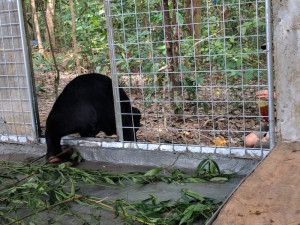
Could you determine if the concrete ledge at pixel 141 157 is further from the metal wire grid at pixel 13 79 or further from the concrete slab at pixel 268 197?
the concrete slab at pixel 268 197

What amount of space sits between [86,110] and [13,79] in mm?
824

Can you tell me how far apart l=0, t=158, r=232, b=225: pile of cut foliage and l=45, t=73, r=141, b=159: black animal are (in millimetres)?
645

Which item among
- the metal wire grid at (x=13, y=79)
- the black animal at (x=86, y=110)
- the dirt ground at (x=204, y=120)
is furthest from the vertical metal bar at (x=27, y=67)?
the dirt ground at (x=204, y=120)

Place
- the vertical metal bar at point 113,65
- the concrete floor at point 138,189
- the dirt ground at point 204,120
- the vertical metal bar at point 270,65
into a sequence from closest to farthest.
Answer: the concrete floor at point 138,189 → the vertical metal bar at point 270,65 → the vertical metal bar at point 113,65 → the dirt ground at point 204,120

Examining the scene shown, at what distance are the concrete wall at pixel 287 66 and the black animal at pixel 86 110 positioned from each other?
5.84ft

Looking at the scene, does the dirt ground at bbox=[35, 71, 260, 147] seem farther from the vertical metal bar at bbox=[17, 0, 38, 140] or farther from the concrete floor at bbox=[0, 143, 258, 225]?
the vertical metal bar at bbox=[17, 0, 38, 140]

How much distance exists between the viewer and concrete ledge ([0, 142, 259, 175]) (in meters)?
3.73

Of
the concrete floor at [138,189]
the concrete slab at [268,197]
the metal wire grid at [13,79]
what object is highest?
the metal wire grid at [13,79]

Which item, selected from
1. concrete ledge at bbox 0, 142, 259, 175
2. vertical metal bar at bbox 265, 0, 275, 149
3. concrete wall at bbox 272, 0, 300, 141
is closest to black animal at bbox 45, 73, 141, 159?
concrete ledge at bbox 0, 142, 259, 175

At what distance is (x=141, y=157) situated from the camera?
13.5 ft

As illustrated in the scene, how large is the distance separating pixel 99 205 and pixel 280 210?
5.02ft

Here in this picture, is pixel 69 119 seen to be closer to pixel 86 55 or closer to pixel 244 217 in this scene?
pixel 244 217

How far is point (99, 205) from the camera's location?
3.13 metres

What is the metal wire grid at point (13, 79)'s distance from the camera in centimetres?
468
